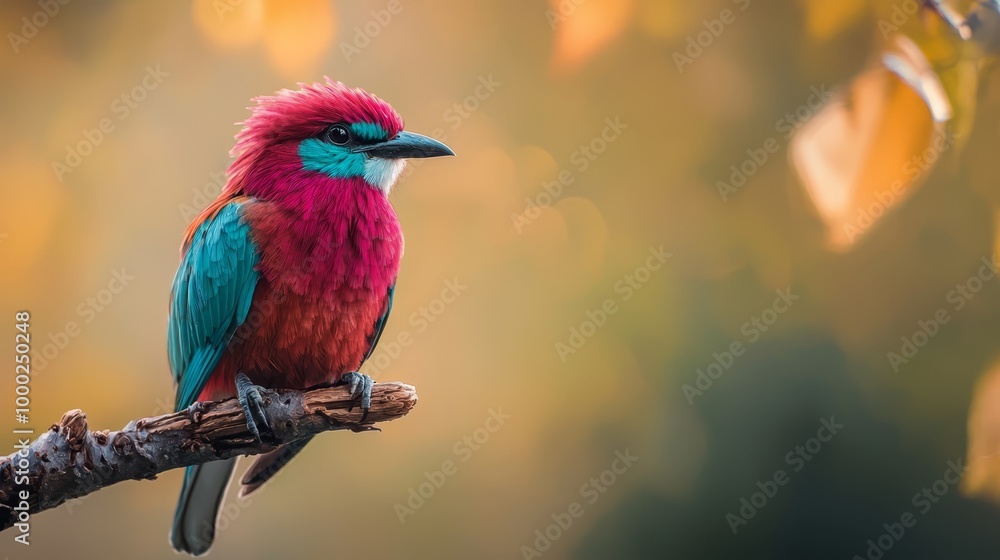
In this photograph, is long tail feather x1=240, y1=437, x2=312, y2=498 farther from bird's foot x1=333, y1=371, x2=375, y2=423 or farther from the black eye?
the black eye

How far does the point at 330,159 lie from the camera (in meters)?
2.52

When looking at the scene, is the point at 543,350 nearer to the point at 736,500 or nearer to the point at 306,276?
the point at 736,500

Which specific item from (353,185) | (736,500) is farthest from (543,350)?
(353,185)

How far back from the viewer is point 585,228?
3926 millimetres

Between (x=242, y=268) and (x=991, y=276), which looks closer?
(x=242, y=268)

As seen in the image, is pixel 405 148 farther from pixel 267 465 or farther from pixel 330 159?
pixel 267 465

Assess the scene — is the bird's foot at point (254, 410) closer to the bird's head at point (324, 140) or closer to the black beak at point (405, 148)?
the bird's head at point (324, 140)

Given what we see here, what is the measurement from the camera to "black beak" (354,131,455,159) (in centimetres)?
257

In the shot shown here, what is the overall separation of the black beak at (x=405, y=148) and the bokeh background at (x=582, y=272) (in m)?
1.30

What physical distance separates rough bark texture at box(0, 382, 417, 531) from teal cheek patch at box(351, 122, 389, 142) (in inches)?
32.4

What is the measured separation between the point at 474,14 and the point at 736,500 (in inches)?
107

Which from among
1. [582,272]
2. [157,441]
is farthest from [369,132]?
[582,272]

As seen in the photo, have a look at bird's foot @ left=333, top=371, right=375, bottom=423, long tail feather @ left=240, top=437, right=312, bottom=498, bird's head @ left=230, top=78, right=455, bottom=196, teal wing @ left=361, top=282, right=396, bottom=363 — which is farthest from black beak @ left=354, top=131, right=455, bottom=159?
long tail feather @ left=240, top=437, right=312, bottom=498

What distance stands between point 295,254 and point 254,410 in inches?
18.5
